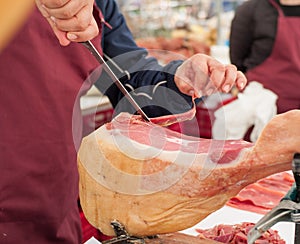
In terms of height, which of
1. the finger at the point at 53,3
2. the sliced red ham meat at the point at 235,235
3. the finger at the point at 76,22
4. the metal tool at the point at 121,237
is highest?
the finger at the point at 53,3

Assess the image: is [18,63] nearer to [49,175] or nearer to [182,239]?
[49,175]

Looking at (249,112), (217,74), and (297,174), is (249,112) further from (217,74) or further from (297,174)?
(297,174)

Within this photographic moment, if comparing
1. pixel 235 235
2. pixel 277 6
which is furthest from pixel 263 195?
pixel 277 6

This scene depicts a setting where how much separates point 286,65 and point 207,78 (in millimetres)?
1734

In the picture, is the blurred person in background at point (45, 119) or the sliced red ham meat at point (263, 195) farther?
the sliced red ham meat at point (263, 195)

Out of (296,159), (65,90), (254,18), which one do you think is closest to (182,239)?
(296,159)

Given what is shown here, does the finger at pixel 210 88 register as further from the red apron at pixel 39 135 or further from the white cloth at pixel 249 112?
the white cloth at pixel 249 112

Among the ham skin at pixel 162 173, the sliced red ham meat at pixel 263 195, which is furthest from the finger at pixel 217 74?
the sliced red ham meat at pixel 263 195

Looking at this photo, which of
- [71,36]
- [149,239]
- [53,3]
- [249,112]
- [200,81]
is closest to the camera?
[53,3]

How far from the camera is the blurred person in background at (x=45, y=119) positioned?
3.65ft

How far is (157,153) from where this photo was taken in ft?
3.07

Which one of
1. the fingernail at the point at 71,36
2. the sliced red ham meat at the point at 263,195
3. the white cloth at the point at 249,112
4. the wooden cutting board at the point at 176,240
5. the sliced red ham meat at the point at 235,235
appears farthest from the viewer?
the white cloth at the point at 249,112

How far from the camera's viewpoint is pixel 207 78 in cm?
113

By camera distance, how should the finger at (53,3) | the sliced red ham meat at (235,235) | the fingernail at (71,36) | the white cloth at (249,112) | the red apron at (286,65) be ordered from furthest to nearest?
the red apron at (286,65), the white cloth at (249,112), the sliced red ham meat at (235,235), the fingernail at (71,36), the finger at (53,3)
